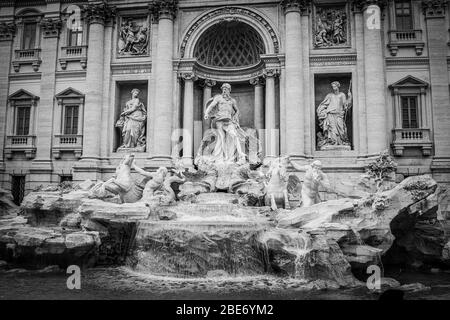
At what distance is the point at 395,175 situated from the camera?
1794cm

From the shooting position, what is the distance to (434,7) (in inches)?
773

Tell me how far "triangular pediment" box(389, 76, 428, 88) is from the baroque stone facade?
66 millimetres

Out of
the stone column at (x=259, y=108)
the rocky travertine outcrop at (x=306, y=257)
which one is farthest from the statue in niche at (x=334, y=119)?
the rocky travertine outcrop at (x=306, y=257)

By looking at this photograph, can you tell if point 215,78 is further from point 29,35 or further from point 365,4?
point 29,35

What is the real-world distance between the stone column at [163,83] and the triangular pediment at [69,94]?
477cm

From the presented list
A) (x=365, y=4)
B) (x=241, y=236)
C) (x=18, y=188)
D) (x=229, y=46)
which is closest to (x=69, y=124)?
(x=18, y=188)

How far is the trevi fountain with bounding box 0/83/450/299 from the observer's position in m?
10.6

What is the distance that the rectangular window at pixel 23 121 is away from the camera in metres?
22.6

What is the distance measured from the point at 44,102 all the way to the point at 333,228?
60.0 feet

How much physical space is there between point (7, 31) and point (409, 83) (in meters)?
Result: 23.6

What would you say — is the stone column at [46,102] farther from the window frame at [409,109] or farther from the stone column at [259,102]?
the window frame at [409,109]
